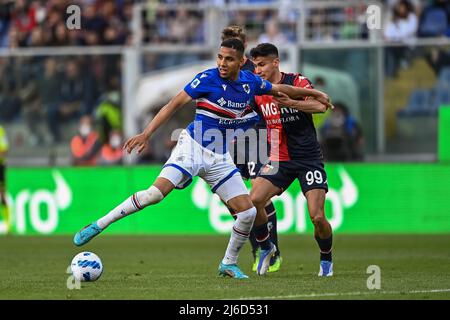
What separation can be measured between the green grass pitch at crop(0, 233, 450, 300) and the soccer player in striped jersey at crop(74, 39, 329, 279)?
0.78 m

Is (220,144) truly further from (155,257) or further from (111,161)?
(111,161)

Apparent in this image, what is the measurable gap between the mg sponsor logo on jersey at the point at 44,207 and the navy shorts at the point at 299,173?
10759mm

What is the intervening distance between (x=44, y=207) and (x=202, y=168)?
→ 1189 cm

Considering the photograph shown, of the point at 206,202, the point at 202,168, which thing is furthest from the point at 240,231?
the point at 206,202

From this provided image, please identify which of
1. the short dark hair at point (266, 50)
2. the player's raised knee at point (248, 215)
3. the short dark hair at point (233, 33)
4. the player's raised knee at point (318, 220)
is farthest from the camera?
the short dark hair at point (233, 33)

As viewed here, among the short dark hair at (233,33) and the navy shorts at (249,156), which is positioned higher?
the short dark hair at (233,33)

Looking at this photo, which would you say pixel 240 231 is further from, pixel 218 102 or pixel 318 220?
pixel 218 102

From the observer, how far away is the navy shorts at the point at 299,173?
1187 centimetres

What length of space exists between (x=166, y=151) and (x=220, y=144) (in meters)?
12.6

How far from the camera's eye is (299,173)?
12.1 meters

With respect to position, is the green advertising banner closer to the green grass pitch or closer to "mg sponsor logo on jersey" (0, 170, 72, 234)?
"mg sponsor logo on jersey" (0, 170, 72, 234)

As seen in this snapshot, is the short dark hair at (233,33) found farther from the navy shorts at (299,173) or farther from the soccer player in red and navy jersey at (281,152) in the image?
the navy shorts at (299,173)

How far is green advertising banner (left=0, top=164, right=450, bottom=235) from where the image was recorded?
20938mm

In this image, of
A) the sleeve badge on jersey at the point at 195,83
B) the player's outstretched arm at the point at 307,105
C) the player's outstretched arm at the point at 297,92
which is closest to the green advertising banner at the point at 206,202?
the player's outstretched arm at the point at 307,105
